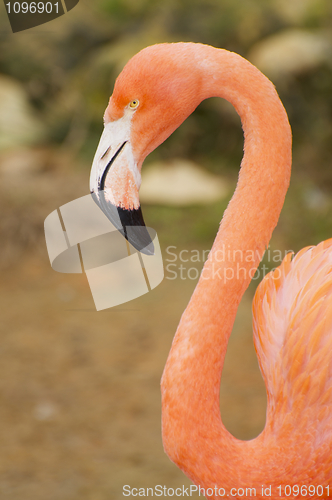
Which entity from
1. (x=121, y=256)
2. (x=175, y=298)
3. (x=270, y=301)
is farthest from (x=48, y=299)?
(x=270, y=301)

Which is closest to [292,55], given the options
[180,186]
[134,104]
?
[180,186]

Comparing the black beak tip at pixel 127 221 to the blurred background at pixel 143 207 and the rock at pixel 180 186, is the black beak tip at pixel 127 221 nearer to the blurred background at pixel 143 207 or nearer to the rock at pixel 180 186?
the blurred background at pixel 143 207

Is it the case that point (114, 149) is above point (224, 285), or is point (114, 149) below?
above

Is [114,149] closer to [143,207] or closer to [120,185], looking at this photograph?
[120,185]

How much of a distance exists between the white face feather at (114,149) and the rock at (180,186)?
3.89 metres

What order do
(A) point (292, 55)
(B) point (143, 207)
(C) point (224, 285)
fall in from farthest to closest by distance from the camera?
(A) point (292, 55), (B) point (143, 207), (C) point (224, 285)

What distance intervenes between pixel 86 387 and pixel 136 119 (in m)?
2.48

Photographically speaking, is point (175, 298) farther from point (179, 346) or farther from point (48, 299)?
point (179, 346)

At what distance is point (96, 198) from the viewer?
166 cm

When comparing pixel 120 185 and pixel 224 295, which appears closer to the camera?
pixel 120 185

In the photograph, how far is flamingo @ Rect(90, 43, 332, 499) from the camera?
167 cm

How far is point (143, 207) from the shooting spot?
568 centimetres

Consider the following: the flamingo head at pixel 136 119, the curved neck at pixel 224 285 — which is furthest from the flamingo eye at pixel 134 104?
the curved neck at pixel 224 285

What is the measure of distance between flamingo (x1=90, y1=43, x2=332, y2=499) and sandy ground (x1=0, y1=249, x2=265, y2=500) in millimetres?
1300
